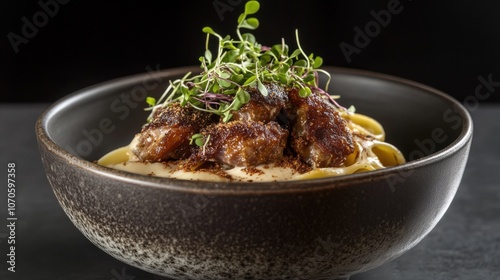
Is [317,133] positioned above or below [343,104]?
above

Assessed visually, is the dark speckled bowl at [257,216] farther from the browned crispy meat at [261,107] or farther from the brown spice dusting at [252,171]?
the browned crispy meat at [261,107]

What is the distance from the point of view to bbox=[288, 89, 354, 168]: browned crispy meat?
2.74 m

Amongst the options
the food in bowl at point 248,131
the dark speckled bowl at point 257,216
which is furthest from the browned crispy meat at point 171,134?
the dark speckled bowl at point 257,216

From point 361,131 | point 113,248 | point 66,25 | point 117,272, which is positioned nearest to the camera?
point 113,248

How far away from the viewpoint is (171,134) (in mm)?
2768

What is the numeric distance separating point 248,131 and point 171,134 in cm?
31

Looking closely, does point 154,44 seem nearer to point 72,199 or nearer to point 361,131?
point 361,131

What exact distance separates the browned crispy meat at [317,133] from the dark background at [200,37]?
8.38ft

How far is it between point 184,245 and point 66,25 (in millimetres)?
3586

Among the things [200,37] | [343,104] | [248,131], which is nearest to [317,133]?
[248,131]

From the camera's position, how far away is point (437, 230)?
11.5ft

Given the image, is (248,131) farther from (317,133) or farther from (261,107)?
(317,133)

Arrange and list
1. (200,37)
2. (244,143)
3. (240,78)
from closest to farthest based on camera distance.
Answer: (244,143)
(240,78)
(200,37)

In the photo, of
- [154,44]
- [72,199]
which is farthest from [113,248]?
[154,44]
